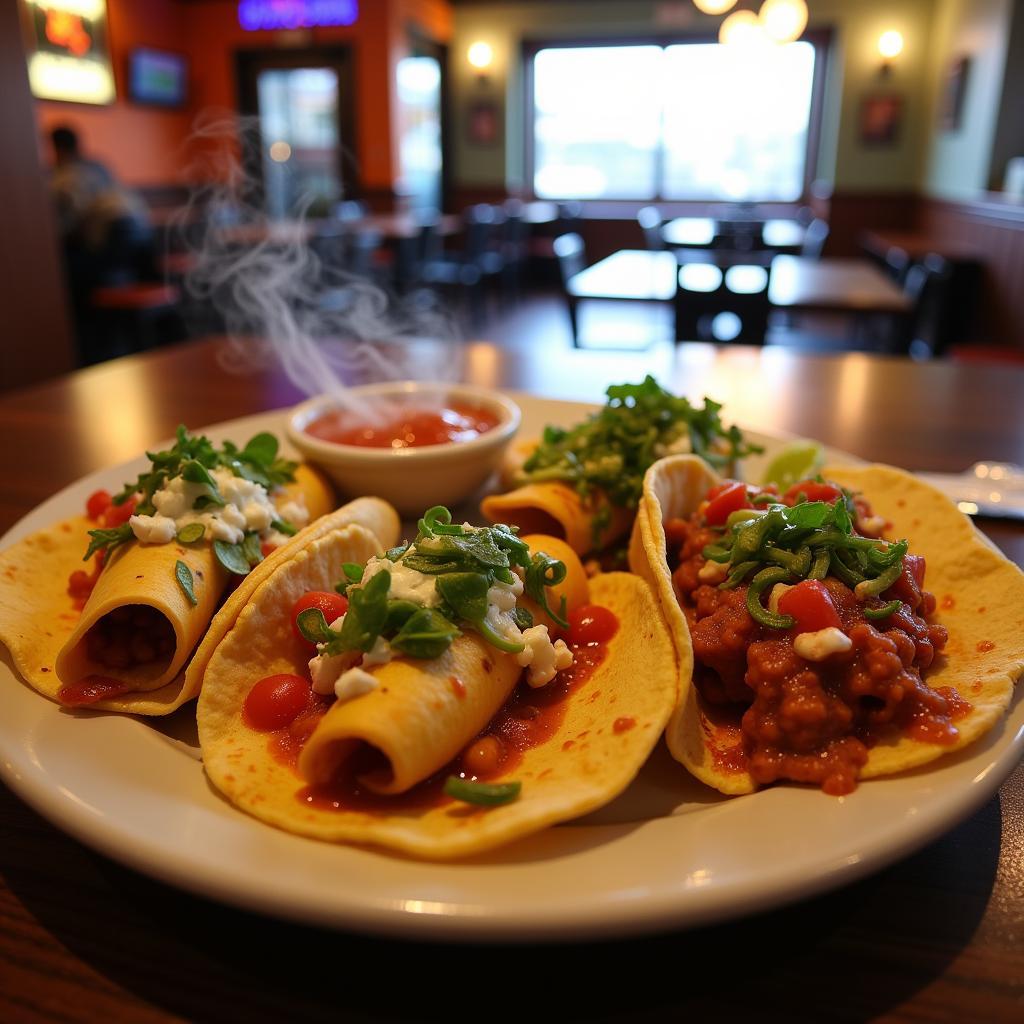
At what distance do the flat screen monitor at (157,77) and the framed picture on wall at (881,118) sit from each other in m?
10.6

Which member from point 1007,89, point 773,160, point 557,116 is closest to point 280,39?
point 557,116

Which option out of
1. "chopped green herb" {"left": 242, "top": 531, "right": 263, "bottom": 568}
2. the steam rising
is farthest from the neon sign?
"chopped green herb" {"left": 242, "top": 531, "right": 263, "bottom": 568}

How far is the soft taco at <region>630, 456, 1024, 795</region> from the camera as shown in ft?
3.69

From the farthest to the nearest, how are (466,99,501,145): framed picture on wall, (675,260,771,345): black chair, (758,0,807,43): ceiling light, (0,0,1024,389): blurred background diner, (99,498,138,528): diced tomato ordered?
(466,99,501,145): framed picture on wall < (758,0,807,43): ceiling light < (0,0,1024,389): blurred background diner < (675,260,771,345): black chair < (99,498,138,528): diced tomato

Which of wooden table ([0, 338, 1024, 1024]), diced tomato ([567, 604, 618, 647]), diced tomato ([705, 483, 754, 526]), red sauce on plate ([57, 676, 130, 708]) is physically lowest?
wooden table ([0, 338, 1024, 1024])

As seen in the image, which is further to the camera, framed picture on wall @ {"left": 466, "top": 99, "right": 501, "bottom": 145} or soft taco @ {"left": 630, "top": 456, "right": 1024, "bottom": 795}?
framed picture on wall @ {"left": 466, "top": 99, "right": 501, "bottom": 145}

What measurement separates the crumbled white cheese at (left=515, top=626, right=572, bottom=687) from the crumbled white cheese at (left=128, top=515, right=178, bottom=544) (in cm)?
64

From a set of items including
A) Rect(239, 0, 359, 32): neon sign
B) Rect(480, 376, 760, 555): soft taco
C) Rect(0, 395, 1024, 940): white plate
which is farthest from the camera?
Rect(239, 0, 359, 32): neon sign

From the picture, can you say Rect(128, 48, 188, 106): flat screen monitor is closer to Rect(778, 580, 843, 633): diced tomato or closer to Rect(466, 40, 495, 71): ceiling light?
Rect(466, 40, 495, 71): ceiling light

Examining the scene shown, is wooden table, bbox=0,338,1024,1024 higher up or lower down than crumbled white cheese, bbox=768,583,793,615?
lower down

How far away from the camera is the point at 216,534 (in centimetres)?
150

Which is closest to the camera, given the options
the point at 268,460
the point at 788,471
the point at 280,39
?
the point at 268,460

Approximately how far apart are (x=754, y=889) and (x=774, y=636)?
1.42ft

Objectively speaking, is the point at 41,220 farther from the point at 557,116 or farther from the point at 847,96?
the point at 847,96
